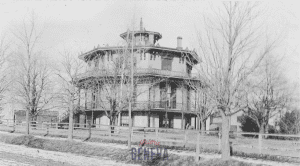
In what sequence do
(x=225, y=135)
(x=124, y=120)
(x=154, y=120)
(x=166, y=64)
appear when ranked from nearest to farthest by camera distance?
(x=225, y=135) < (x=154, y=120) < (x=124, y=120) < (x=166, y=64)

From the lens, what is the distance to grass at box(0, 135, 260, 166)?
1490 cm

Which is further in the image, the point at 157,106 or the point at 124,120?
the point at 124,120

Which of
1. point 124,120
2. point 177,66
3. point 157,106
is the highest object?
point 177,66

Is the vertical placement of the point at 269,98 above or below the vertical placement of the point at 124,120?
above

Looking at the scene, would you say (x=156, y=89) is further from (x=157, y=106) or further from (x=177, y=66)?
(x=177, y=66)

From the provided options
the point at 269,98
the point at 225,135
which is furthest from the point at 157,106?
the point at 225,135

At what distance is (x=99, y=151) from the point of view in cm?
1958

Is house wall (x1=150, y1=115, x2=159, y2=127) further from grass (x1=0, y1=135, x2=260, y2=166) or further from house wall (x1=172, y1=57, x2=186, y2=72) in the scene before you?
grass (x1=0, y1=135, x2=260, y2=166)

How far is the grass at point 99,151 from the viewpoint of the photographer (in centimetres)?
1490

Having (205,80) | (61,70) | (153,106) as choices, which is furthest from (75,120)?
(205,80)

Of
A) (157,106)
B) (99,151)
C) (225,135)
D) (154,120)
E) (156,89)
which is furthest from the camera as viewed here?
(156,89)

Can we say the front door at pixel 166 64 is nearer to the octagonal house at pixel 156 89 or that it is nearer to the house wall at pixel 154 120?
the octagonal house at pixel 156 89

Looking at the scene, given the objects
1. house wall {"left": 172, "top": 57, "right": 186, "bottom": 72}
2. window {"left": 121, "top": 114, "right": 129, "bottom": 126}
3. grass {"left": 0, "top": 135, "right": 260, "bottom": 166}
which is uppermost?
house wall {"left": 172, "top": 57, "right": 186, "bottom": 72}

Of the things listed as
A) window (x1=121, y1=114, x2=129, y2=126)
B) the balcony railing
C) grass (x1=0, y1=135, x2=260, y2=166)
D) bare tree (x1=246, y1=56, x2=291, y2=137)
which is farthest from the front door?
grass (x1=0, y1=135, x2=260, y2=166)
